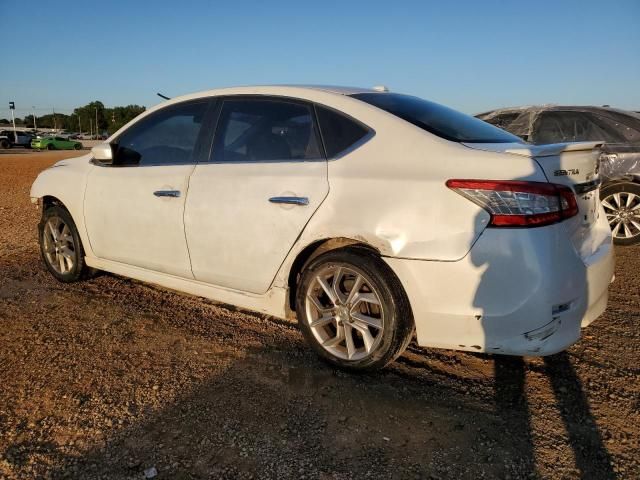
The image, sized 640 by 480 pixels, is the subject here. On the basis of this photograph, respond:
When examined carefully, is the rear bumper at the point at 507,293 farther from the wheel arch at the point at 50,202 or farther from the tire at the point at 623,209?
the tire at the point at 623,209

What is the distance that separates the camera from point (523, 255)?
8.06 ft

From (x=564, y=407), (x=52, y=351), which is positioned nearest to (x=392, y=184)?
(x=564, y=407)

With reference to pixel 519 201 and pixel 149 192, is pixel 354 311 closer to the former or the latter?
pixel 519 201

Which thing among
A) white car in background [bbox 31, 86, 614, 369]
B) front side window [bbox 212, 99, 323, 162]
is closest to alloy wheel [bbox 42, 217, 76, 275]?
white car in background [bbox 31, 86, 614, 369]

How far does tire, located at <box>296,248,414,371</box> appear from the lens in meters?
2.80

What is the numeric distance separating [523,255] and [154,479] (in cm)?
192

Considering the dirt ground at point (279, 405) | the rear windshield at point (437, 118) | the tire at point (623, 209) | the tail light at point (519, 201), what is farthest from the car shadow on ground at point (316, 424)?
the tire at point (623, 209)

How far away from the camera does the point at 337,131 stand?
308 cm

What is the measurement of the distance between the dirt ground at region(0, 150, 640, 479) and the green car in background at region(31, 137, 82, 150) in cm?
4755

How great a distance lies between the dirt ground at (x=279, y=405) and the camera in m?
2.26

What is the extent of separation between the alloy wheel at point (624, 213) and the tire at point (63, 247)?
5922 mm

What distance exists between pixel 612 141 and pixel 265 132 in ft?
16.9

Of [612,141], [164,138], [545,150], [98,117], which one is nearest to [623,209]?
[612,141]

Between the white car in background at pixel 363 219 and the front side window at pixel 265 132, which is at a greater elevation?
the front side window at pixel 265 132
